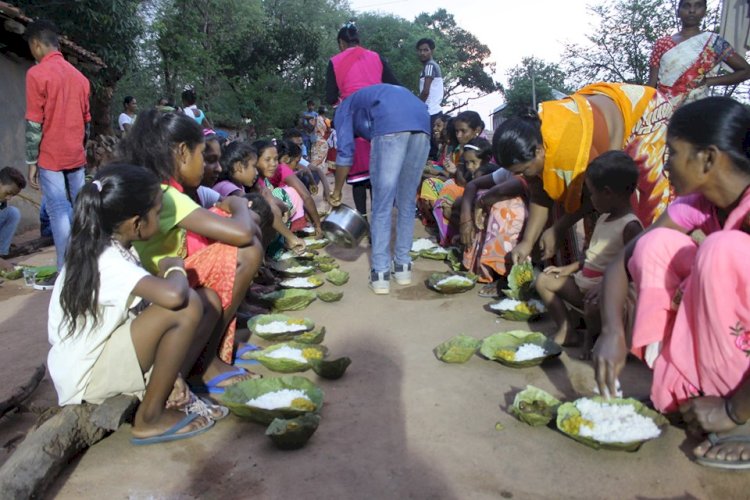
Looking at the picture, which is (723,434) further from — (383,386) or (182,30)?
(182,30)

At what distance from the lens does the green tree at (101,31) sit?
31.3 ft

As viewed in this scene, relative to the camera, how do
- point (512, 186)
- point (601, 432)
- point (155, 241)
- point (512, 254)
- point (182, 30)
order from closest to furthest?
point (601, 432) → point (155, 241) → point (512, 254) → point (512, 186) → point (182, 30)

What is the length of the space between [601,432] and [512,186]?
2.22 metres

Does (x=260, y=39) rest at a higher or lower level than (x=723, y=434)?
higher

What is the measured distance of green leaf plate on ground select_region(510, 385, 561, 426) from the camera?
1864 millimetres

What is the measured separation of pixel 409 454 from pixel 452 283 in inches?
75.1

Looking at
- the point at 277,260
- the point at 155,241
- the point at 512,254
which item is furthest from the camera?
the point at 277,260

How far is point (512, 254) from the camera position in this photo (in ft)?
11.0

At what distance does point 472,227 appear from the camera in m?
4.07

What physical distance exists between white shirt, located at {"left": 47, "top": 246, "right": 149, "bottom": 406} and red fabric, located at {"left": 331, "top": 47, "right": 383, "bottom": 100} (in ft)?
8.25

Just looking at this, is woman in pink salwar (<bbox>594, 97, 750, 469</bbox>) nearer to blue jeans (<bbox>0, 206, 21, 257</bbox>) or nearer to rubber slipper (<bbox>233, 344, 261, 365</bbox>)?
rubber slipper (<bbox>233, 344, 261, 365</bbox>)

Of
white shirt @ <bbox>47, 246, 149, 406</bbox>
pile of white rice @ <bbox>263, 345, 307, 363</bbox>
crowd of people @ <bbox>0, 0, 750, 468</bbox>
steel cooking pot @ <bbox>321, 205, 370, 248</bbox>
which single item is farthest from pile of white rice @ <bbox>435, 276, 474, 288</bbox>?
white shirt @ <bbox>47, 246, 149, 406</bbox>

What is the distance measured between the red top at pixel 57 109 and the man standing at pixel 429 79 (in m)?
3.95

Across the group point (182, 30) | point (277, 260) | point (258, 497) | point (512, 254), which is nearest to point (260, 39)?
point (182, 30)
